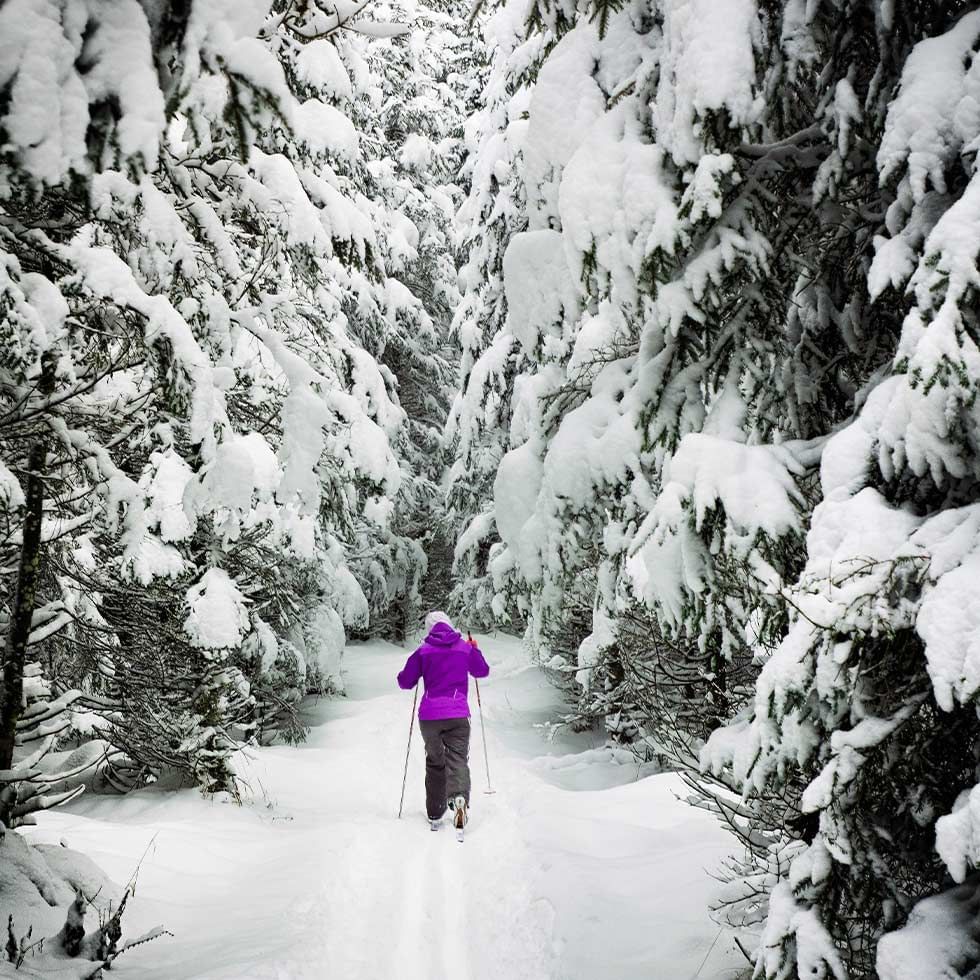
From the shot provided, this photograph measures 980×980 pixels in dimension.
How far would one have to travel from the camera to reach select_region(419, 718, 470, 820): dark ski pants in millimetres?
7371

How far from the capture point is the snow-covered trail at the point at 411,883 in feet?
14.2

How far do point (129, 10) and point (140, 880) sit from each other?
17.9ft

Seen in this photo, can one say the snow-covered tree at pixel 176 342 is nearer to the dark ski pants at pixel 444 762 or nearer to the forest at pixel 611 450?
the forest at pixel 611 450

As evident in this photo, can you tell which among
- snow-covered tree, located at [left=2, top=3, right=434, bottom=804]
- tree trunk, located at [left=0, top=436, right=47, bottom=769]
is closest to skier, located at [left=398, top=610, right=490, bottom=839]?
snow-covered tree, located at [left=2, top=3, right=434, bottom=804]

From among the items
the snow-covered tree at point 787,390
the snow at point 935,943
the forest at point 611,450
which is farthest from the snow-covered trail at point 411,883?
the snow at point 935,943

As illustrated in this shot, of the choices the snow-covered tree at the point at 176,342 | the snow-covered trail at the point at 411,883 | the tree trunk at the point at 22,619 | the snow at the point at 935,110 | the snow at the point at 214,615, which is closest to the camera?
the snow-covered tree at the point at 176,342

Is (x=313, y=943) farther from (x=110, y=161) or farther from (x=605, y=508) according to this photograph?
(x=110, y=161)

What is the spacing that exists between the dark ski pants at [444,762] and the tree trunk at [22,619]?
4068mm

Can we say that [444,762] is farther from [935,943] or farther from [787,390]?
[935,943]

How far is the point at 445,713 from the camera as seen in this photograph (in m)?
7.67

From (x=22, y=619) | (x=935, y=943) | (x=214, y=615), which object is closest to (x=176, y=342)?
(x=22, y=619)

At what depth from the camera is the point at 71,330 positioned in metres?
3.92

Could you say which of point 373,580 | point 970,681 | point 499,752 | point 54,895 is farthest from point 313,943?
point 373,580

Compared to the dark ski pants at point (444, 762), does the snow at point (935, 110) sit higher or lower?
higher
